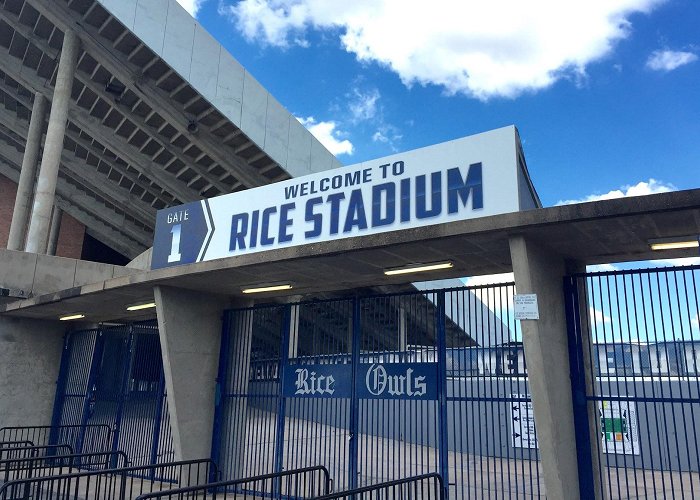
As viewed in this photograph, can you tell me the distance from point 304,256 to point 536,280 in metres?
3.11

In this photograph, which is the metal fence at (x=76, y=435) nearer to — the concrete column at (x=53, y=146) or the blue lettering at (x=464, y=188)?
the concrete column at (x=53, y=146)

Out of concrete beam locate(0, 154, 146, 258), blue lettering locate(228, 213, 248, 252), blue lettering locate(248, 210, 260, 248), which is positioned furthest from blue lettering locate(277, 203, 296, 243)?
concrete beam locate(0, 154, 146, 258)

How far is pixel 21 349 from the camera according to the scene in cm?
1555

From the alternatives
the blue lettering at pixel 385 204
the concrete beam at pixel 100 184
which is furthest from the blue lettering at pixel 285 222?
the concrete beam at pixel 100 184

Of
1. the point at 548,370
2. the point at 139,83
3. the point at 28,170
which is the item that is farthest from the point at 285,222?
the point at 28,170

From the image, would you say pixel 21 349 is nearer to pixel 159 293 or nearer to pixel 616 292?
pixel 159 293

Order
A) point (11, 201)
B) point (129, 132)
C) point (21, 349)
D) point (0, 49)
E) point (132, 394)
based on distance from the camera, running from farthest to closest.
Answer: point (11, 201)
point (129, 132)
point (0, 49)
point (21, 349)
point (132, 394)

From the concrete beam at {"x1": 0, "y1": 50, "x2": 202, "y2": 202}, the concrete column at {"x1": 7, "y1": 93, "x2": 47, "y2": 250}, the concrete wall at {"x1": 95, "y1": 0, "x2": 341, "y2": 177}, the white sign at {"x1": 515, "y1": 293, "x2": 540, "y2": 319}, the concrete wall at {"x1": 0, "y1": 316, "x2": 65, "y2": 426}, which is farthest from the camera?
the concrete column at {"x1": 7, "y1": 93, "x2": 47, "y2": 250}

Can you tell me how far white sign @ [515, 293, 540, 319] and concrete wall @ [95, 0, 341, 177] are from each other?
63.8ft

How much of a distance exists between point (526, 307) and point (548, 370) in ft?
2.63

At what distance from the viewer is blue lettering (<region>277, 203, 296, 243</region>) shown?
976 centimetres

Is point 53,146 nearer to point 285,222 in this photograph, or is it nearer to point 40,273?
point 40,273

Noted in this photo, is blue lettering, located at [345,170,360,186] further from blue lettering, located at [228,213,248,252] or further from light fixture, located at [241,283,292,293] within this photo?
light fixture, located at [241,283,292,293]

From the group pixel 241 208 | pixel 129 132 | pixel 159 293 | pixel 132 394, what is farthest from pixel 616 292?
pixel 129 132
